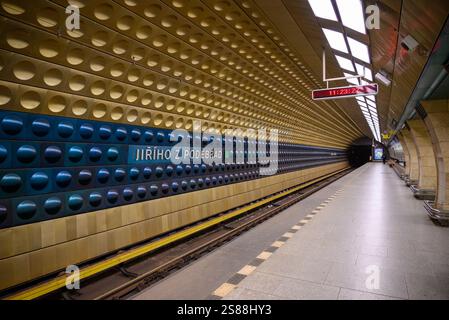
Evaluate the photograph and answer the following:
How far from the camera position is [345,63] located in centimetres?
830

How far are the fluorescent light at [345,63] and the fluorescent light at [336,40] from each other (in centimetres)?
66

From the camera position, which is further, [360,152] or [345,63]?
[360,152]

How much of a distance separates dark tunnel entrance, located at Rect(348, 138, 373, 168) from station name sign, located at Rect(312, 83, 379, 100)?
3857 centimetres

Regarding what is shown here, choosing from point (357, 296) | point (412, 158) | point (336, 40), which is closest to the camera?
point (357, 296)

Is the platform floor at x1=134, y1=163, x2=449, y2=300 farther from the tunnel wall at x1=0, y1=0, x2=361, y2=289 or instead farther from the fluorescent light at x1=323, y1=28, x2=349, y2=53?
the fluorescent light at x1=323, y1=28, x2=349, y2=53

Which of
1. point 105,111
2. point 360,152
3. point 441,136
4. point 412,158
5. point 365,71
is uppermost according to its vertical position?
point 365,71

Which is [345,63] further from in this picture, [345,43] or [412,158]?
[412,158]

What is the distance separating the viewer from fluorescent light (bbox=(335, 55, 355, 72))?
7.94 meters

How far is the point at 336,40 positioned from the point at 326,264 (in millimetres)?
5005

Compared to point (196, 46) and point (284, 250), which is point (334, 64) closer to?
point (196, 46)

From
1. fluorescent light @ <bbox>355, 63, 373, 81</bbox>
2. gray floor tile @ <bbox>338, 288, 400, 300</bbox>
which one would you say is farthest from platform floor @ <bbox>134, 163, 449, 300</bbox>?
fluorescent light @ <bbox>355, 63, 373, 81</bbox>

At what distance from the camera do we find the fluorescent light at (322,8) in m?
4.95

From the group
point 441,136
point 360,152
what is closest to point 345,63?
point 441,136

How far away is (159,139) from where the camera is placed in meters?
5.59
